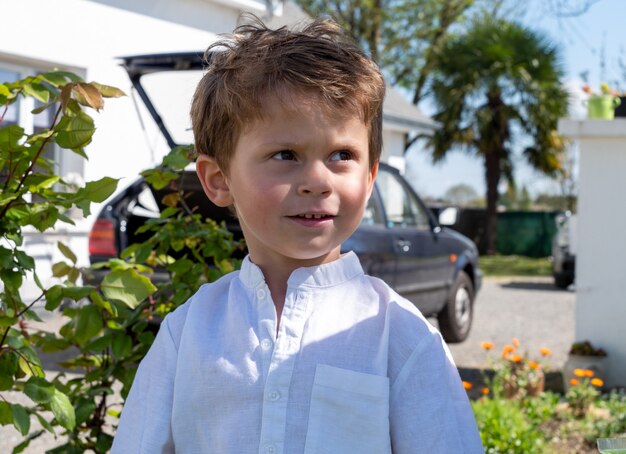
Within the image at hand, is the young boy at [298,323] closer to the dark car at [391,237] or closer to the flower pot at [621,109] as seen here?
the dark car at [391,237]

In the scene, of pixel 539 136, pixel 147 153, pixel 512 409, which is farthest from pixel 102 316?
pixel 539 136

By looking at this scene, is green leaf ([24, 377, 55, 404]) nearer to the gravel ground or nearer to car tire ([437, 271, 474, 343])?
the gravel ground

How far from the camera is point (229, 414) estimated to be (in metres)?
1.53

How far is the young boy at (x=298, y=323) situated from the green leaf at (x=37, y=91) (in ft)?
2.21

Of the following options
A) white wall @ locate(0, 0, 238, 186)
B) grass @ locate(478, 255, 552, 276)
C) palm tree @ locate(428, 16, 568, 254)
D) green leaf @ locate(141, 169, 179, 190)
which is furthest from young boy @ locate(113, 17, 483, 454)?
palm tree @ locate(428, 16, 568, 254)

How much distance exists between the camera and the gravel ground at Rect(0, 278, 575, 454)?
217 inches

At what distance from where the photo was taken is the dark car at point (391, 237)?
6.21 metres

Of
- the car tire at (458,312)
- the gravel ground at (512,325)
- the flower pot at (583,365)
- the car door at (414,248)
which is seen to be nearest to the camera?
the gravel ground at (512,325)

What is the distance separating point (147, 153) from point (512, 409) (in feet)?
22.6

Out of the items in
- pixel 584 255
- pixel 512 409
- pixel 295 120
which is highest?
pixel 295 120

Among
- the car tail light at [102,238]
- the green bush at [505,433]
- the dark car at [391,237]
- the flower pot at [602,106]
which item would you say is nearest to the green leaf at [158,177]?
the green bush at [505,433]

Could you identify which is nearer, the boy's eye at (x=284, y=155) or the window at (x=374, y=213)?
the boy's eye at (x=284, y=155)

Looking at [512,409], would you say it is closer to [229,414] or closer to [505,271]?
[229,414]

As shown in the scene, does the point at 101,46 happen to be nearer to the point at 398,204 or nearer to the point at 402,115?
the point at 398,204
